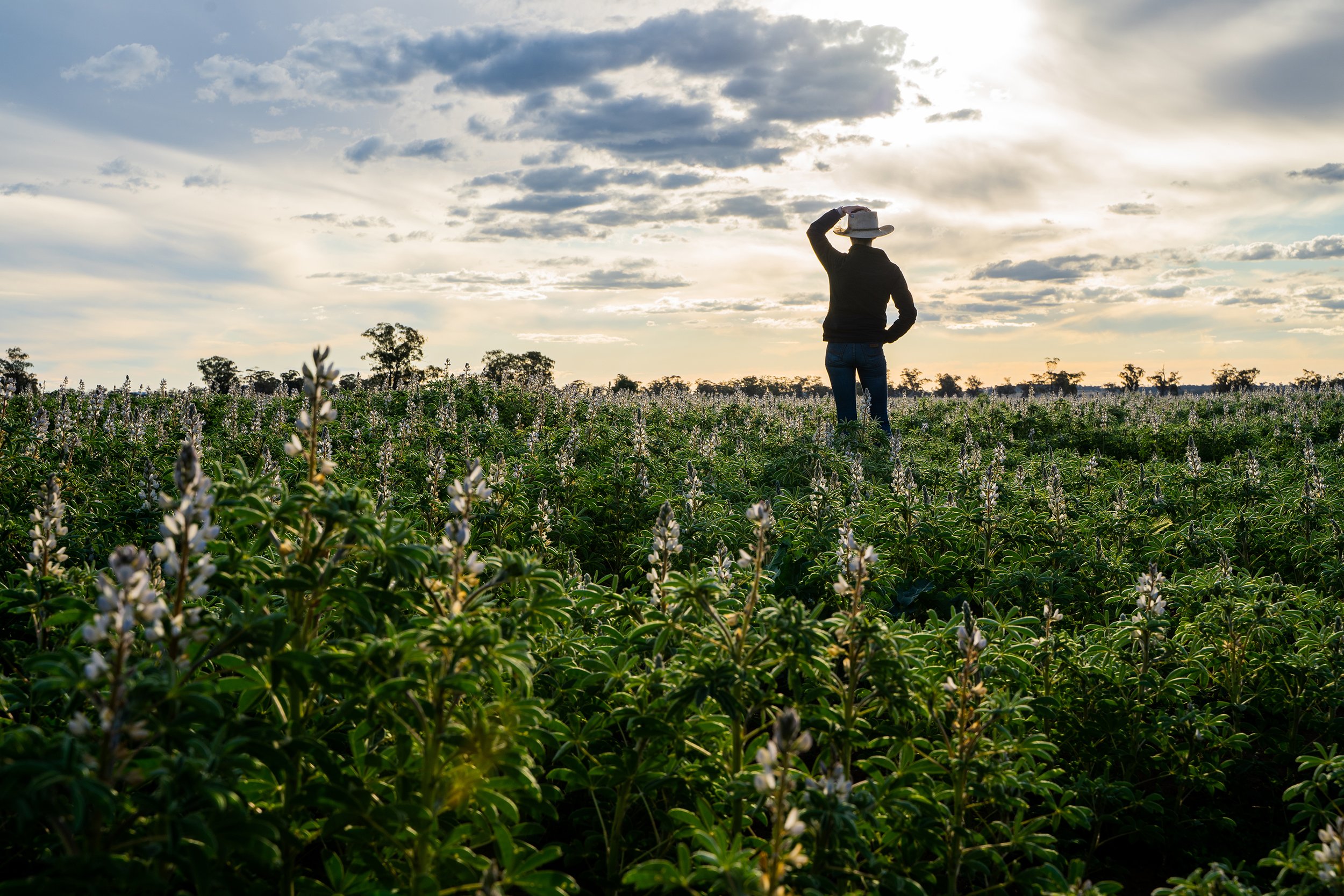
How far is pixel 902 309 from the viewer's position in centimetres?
1661

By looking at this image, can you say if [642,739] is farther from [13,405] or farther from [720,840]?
[13,405]

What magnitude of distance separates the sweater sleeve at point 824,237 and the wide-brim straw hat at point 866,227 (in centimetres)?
Answer: 30

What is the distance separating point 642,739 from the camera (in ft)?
10.5

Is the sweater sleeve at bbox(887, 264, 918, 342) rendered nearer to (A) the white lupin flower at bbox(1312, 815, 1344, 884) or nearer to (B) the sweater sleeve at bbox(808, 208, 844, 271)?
(B) the sweater sleeve at bbox(808, 208, 844, 271)

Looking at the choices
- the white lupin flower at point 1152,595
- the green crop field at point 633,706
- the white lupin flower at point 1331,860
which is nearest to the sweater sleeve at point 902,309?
the green crop field at point 633,706

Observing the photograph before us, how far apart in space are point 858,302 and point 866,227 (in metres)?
1.53

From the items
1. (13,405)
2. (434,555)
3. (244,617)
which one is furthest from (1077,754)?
(13,405)

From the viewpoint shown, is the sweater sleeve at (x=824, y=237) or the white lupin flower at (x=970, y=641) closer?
the white lupin flower at (x=970, y=641)

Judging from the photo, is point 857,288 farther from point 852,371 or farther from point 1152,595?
point 1152,595

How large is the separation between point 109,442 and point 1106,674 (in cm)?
1243

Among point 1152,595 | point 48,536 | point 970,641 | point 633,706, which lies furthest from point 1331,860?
point 48,536

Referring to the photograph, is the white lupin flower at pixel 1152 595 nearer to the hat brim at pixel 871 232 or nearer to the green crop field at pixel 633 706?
the green crop field at pixel 633 706

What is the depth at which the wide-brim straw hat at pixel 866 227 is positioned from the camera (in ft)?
53.1

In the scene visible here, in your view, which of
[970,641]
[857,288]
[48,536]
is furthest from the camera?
[857,288]
